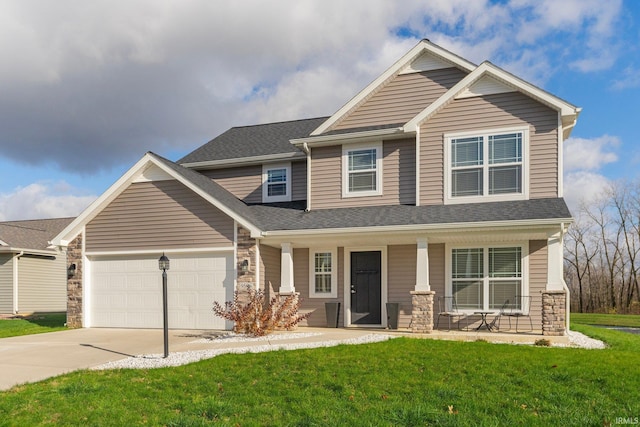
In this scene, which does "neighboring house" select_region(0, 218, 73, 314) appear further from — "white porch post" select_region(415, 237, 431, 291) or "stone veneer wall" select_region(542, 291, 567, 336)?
"stone veneer wall" select_region(542, 291, 567, 336)

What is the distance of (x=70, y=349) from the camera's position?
394 inches

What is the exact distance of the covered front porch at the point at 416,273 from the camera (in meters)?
11.0

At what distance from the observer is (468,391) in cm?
609

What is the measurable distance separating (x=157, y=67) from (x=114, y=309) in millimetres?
10481

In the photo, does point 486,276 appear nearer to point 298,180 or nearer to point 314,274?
point 314,274

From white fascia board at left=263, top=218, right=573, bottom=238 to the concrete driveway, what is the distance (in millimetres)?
3770

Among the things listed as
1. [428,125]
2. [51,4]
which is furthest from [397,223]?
[51,4]

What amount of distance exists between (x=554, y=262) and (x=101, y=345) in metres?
10.4

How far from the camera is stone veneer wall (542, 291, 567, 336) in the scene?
34.5 feet

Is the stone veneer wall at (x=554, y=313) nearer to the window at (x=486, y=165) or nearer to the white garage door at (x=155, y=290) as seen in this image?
the window at (x=486, y=165)

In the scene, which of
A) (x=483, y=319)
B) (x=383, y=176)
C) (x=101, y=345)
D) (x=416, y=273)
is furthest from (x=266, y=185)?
(x=483, y=319)

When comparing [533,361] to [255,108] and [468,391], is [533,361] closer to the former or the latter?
[468,391]

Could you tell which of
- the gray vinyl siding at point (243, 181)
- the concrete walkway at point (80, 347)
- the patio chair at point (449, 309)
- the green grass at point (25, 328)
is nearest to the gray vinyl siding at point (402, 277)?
the patio chair at point (449, 309)

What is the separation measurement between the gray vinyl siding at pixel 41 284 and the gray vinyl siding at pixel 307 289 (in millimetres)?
15321
